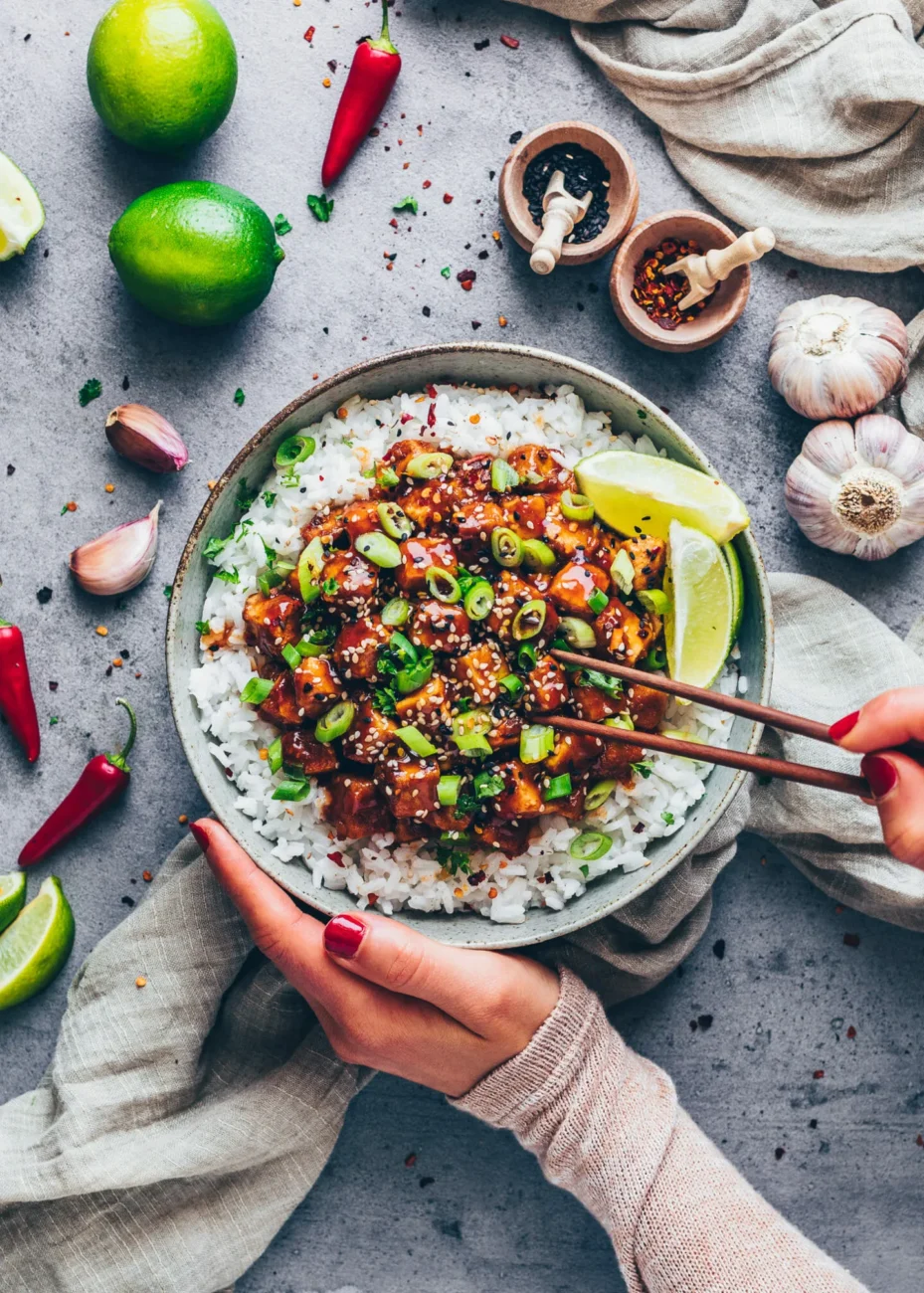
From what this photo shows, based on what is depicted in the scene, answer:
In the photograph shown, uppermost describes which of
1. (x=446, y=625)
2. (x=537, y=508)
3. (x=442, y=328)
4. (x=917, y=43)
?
(x=917, y=43)

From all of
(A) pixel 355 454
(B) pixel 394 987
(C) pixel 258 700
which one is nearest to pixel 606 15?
Answer: (A) pixel 355 454

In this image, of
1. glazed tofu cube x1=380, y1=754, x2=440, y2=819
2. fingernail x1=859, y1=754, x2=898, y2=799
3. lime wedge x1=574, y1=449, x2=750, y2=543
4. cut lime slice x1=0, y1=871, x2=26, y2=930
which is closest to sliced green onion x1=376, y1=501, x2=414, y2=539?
lime wedge x1=574, y1=449, x2=750, y2=543

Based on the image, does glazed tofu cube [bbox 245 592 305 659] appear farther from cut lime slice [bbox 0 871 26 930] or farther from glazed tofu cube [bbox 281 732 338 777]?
cut lime slice [bbox 0 871 26 930]

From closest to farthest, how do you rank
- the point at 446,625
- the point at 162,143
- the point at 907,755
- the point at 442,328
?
Answer: 1. the point at 907,755
2. the point at 446,625
3. the point at 162,143
4. the point at 442,328

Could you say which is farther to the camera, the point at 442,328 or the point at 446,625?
the point at 442,328

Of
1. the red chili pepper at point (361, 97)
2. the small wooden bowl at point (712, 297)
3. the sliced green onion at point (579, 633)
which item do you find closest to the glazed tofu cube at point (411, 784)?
the sliced green onion at point (579, 633)

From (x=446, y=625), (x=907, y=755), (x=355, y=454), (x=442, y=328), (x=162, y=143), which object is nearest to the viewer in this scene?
(x=907, y=755)

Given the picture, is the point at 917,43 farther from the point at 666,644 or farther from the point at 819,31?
the point at 666,644
